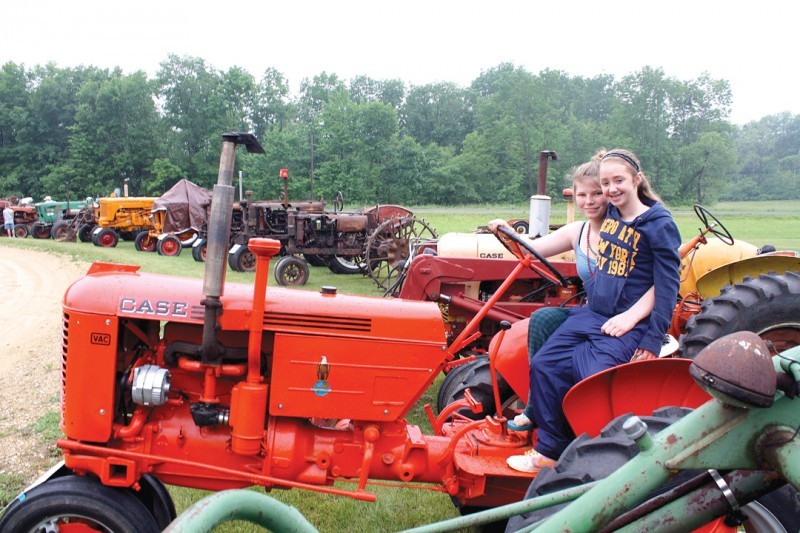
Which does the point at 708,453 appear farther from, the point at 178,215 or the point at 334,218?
the point at 178,215

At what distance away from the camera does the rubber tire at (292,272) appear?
11.2 m

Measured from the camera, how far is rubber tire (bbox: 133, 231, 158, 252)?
17.0 meters

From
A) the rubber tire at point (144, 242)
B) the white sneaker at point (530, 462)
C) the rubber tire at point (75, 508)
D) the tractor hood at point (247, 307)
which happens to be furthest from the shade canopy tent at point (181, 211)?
the white sneaker at point (530, 462)

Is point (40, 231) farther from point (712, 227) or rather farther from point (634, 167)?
point (634, 167)

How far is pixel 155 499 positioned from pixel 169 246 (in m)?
14.6

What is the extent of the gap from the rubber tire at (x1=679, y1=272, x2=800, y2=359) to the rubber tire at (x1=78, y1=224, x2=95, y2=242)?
19.9 meters

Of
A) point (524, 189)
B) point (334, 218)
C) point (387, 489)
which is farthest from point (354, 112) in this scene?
point (387, 489)

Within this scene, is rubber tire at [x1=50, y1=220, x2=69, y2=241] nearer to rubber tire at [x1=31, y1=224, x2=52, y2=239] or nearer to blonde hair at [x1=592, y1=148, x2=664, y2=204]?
rubber tire at [x1=31, y1=224, x2=52, y2=239]

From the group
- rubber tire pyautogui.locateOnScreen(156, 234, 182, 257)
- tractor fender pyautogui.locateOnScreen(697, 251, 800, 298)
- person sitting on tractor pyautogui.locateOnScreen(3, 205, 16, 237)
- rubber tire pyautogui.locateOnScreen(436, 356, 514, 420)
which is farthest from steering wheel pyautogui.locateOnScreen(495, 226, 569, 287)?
person sitting on tractor pyautogui.locateOnScreen(3, 205, 16, 237)

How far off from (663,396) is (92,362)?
2320mm

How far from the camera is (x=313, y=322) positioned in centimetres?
261

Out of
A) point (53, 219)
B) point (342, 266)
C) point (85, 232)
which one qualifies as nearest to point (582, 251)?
point (342, 266)

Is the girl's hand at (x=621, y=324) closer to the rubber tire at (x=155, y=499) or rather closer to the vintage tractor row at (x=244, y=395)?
the vintage tractor row at (x=244, y=395)

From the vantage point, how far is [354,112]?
149 feet
